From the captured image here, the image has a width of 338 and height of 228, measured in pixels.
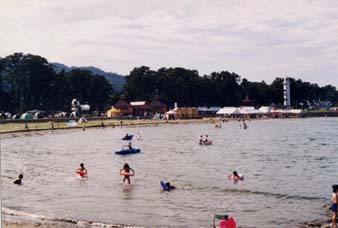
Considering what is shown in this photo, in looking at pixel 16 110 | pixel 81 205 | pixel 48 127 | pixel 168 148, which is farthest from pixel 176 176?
pixel 48 127

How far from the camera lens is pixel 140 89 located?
298 ft

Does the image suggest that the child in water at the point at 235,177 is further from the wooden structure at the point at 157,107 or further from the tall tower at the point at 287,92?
the tall tower at the point at 287,92

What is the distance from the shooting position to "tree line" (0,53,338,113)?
46.8m

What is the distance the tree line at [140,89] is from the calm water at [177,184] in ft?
24.8

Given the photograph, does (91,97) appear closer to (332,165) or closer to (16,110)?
(16,110)

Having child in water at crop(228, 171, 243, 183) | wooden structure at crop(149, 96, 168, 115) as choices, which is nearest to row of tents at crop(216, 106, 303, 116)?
wooden structure at crop(149, 96, 168, 115)

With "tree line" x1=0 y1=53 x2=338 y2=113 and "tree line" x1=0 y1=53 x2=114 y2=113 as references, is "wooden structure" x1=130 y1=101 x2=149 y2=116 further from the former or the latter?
"tree line" x1=0 y1=53 x2=114 y2=113


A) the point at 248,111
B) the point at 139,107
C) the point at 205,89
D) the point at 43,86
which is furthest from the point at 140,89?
the point at 43,86

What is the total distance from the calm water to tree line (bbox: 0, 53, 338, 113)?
755cm

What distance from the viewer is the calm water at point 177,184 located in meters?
14.6

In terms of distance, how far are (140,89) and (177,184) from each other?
70.8 m

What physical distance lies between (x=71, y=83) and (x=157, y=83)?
83.1ft

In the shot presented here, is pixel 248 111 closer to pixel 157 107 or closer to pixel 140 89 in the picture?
pixel 157 107

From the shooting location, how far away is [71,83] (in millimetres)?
71812
